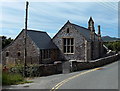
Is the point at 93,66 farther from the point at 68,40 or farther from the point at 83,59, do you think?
the point at 68,40

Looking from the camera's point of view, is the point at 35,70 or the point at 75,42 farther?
the point at 75,42

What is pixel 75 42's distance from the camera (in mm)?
32469

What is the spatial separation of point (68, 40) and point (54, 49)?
8.94 ft

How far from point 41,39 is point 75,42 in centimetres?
538

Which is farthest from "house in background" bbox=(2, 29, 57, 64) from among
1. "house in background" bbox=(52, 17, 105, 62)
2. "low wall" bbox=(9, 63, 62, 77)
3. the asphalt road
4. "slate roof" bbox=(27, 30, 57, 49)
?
the asphalt road

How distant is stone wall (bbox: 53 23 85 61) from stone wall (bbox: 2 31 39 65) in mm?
6308

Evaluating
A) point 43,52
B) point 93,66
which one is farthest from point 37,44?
point 93,66

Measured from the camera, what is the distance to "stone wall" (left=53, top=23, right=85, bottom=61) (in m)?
31.8

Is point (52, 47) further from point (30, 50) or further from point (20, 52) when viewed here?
point (20, 52)

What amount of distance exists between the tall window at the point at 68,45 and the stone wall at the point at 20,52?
266 inches

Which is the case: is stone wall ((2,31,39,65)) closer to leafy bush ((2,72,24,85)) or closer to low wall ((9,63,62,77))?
low wall ((9,63,62,77))

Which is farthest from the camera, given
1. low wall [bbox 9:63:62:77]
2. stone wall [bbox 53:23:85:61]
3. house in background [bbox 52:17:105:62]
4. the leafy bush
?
stone wall [bbox 53:23:85:61]

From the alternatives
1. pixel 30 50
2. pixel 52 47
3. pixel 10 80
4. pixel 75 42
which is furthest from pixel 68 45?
pixel 10 80

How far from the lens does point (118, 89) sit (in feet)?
40.3
